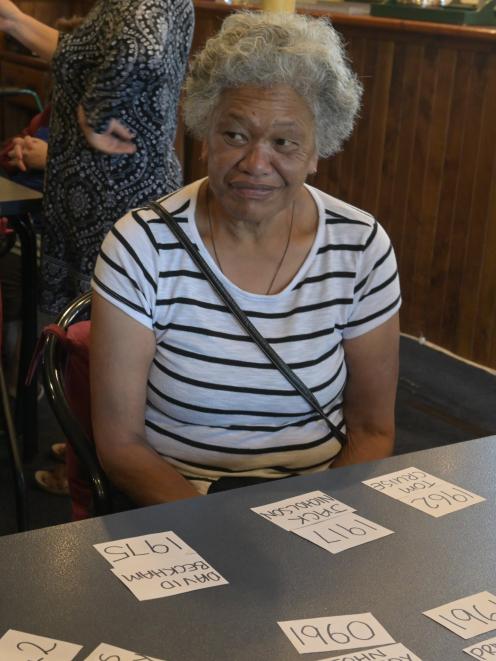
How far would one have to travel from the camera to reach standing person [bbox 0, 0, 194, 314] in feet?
8.35

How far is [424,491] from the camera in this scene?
141 centimetres

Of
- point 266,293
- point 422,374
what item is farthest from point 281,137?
point 422,374

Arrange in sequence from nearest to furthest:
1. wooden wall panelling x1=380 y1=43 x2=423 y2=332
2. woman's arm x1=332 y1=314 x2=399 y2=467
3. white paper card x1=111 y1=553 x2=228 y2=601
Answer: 1. white paper card x1=111 y1=553 x2=228 y2=601
2. woman's arm x1=332 y1=314 x2=399 y2=467
3. wooden wall panelling x1=380 y1=43 x2=423 y2=332

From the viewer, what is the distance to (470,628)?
1.09 m

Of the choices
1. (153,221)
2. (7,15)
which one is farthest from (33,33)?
(153,221)

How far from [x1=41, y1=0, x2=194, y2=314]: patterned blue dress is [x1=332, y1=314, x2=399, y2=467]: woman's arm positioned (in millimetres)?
1065

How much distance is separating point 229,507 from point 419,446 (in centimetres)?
221

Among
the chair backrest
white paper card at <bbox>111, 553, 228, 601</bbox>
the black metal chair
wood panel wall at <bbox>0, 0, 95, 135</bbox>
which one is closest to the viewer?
white paper card at <bbox>111, 553, 228, 601</bbox>

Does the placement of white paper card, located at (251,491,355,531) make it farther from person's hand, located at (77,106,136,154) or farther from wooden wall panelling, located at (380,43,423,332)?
wooden wall panelling, located at (380,43,423,332)

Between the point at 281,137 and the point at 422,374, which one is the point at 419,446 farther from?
the point at 281,137

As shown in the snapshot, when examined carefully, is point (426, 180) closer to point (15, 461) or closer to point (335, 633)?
point (15, 461)

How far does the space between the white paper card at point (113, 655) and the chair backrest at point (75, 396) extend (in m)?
0.61

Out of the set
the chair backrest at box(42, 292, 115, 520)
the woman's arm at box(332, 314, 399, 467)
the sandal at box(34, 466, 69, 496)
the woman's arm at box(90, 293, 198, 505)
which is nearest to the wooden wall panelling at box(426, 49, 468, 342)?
the sandal at box(34, 466, 69, 496)

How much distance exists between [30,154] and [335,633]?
233cm
